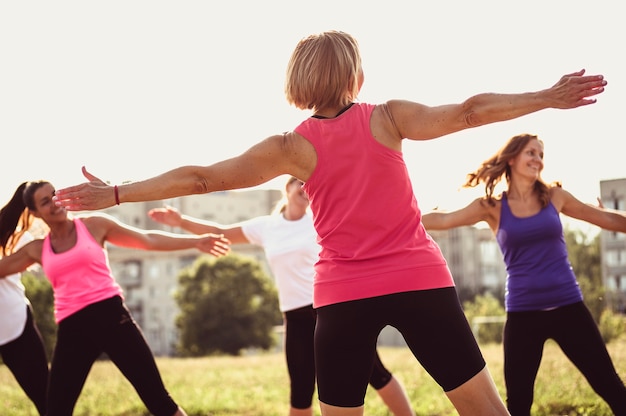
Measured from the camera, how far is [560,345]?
5699mm

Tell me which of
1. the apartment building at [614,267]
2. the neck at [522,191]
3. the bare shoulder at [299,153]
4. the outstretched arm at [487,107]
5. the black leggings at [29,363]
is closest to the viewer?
the outstretched arm at [487,107]

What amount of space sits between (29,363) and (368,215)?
425 cm

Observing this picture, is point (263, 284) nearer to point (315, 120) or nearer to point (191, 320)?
point (191, 320)

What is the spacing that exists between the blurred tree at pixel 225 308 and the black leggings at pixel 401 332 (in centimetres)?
6351

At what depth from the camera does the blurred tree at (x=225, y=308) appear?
66.7 m

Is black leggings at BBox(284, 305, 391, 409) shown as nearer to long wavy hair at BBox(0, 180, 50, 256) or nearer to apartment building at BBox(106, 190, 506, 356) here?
long wavy hair at BBox(0, 180, 50, 256)

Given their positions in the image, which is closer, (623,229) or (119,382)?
(623,229)

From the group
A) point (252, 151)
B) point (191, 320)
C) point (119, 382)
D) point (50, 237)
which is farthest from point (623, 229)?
point (191, 320)

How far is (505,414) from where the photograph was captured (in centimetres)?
332

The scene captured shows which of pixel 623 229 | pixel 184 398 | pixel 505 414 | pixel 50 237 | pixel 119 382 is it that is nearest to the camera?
pixel 505 414

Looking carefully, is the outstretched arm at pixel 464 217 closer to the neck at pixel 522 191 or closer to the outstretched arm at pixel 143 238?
the neck at pixel 522 191

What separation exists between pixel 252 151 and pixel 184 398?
24.0 feet

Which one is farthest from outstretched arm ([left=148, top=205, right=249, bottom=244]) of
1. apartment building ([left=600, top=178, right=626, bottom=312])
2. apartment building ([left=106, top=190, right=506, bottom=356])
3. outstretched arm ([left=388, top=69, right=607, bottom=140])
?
apartment building ([left=106, top=190, right=506, bottom=356])

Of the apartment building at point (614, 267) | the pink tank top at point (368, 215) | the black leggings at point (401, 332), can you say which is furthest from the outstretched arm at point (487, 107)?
the apartment building at point (614, 267)
